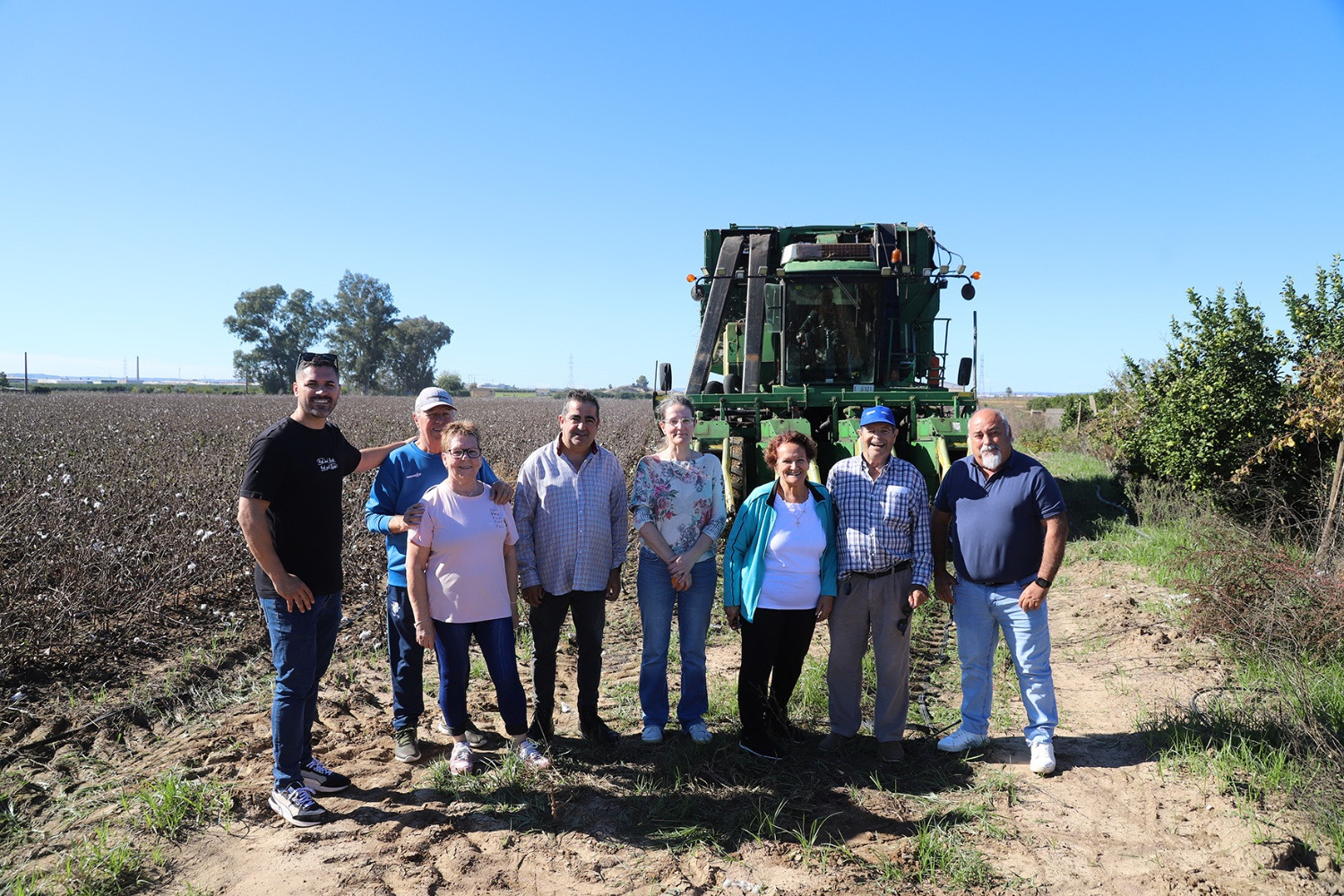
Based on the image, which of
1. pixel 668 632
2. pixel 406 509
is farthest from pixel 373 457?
pixel 668 632

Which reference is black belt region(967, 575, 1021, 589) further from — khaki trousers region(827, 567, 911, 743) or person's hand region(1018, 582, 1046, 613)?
khaki trousers region(827, 567, 911, 743)

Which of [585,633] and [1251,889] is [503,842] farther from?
[1251,889]

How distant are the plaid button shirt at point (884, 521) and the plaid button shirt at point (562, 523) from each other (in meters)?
1.17

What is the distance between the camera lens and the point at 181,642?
19.1 feet

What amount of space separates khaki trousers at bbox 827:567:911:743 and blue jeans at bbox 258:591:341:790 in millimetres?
2472

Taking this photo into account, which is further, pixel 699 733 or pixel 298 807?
pixel 699 733

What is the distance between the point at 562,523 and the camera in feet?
13.4

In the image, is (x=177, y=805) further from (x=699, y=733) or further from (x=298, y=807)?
(x=699, y=733)

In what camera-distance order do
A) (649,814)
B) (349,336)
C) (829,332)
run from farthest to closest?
(349,336), (829,332), (649,814)

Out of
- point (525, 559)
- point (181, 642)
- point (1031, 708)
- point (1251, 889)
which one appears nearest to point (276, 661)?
point (525, 559)

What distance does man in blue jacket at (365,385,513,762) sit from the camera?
4.04 metres

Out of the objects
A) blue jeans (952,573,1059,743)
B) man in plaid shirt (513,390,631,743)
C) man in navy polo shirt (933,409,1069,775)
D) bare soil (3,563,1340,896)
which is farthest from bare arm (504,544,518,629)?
blue jeans (952,573,1059,743)


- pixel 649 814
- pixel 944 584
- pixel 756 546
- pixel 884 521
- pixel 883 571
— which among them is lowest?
pixel 649 814

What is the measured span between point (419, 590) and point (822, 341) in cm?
642
